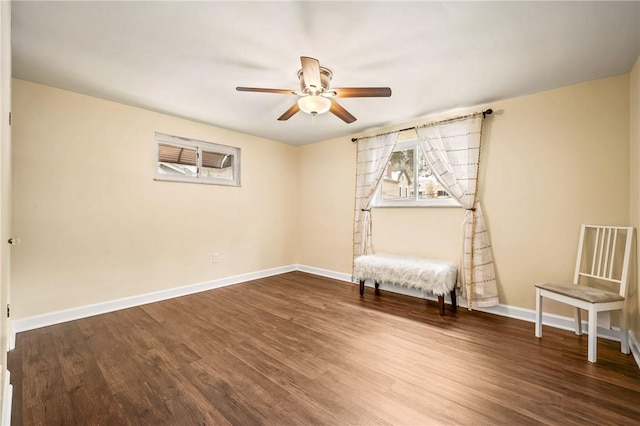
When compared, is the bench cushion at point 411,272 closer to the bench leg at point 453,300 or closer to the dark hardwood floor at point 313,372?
the bench leg at point 453,300

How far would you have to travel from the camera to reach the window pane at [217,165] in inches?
152

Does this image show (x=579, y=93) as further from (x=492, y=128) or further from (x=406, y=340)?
(x=406, y=340)

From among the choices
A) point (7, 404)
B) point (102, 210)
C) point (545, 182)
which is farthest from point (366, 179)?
point (7, 404)

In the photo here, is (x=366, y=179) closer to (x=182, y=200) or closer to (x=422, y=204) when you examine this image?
(x=422, y=204)

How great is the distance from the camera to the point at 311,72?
6.27 ft

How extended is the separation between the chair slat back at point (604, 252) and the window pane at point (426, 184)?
1.38 metres

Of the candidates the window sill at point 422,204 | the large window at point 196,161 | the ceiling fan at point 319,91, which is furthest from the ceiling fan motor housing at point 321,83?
the large window at point 196,161

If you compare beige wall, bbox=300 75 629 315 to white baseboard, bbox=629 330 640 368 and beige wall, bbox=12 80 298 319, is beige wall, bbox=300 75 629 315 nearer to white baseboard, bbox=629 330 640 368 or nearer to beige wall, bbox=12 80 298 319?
white baseboard, bbox=629 330 640 368

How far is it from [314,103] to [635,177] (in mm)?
Result: 2709

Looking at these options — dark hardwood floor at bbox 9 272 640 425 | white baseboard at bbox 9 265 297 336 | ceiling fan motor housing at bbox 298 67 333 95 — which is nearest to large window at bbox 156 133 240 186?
white baseboard at bbox 9 265 297 336

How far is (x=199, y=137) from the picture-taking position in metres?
3.72

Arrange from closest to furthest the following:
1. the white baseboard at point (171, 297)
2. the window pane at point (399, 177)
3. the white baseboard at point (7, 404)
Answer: the white baseboard at point (7, 404), the white baseboard at point (171, 297), the window pane at point (399, 177)

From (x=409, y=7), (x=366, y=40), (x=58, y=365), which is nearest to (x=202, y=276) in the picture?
(x=58, y=365)

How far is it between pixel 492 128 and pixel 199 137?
376 centimetres
